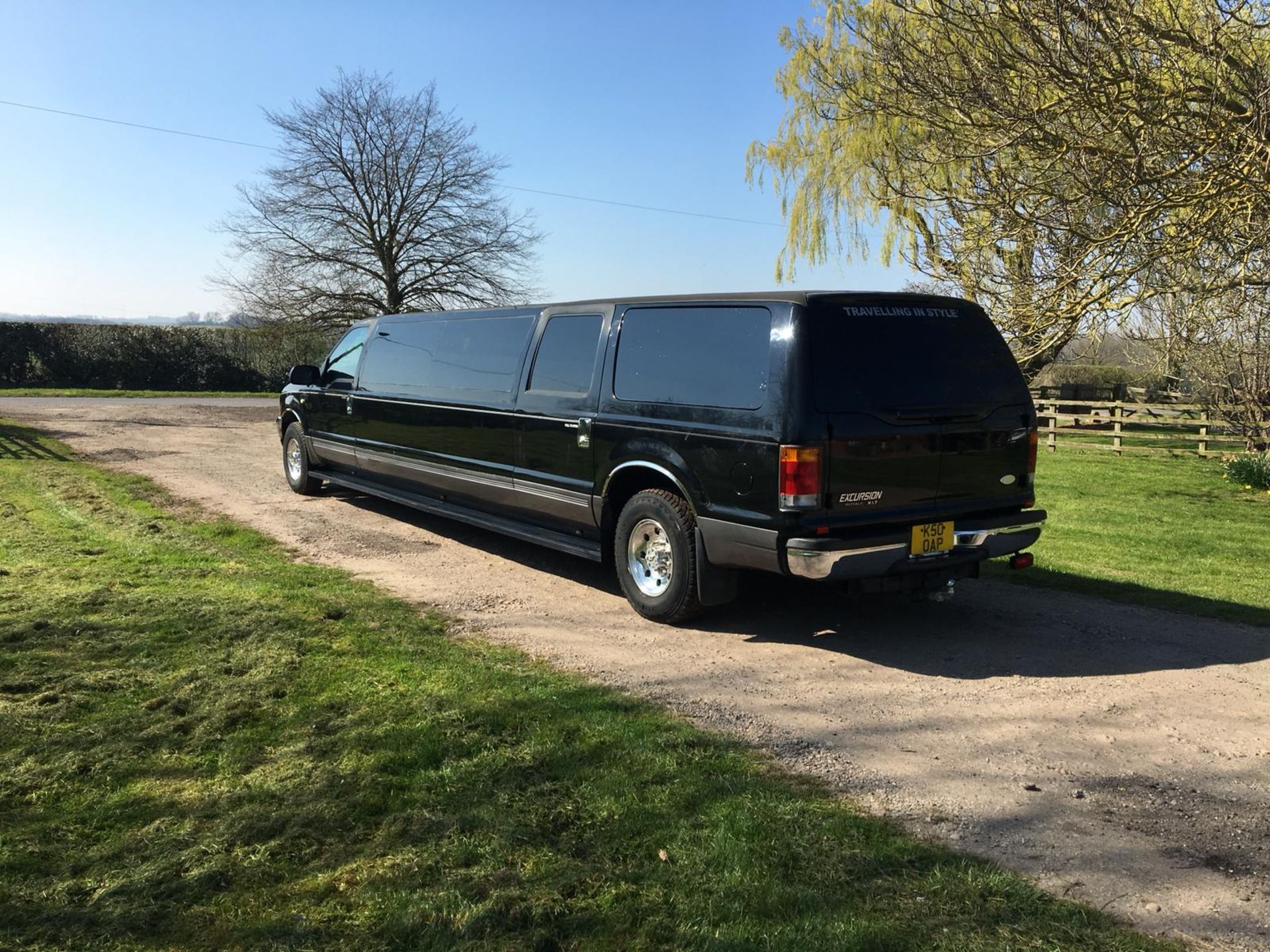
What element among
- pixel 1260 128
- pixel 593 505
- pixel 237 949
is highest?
pixel 1260 128

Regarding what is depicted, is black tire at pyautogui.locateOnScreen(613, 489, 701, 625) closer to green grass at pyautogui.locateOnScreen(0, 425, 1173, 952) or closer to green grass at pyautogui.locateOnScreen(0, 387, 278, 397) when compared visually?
green grass at pyautogui.locateOnScreen(0, 425, 1173, 952)

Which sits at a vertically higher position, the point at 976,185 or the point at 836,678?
the point at 976,185

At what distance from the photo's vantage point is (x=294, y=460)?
10.9 metres

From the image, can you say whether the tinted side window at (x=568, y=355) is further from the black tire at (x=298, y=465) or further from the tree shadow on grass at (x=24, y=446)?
the tree shadow on grass at (x=24, y=446)

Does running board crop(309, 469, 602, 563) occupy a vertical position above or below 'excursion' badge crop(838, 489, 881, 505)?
below

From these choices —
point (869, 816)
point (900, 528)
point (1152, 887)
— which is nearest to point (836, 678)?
point (900, 528)

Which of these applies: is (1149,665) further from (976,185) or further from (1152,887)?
(976,185)

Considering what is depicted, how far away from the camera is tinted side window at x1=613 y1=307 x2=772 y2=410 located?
538cm

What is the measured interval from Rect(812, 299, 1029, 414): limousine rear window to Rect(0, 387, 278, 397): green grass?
84.8 feet

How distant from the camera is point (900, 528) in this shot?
5.34m

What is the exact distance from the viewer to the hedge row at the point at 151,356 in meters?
29.0

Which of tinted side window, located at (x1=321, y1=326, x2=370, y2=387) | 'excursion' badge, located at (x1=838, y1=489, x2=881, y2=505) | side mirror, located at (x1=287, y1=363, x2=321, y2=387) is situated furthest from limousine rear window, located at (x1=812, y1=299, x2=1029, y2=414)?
side mirror, located at (x1=287, y1=363, x2=321, y2=387)

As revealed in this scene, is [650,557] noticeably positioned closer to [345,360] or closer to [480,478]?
[480,478]

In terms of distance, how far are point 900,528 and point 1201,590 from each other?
3383mm
